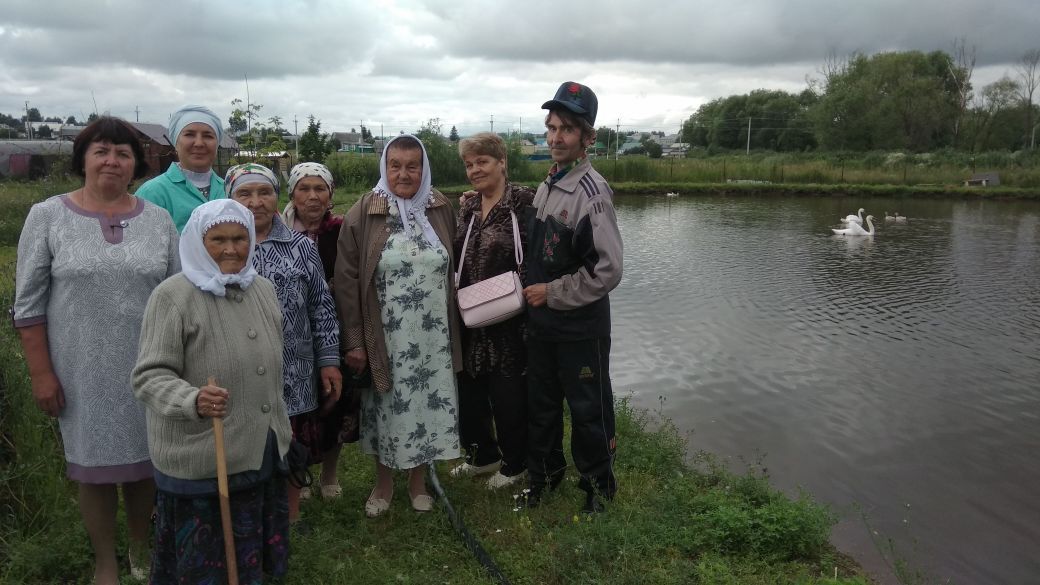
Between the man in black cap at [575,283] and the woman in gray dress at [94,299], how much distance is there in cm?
153

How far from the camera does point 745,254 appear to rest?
14.2 metres

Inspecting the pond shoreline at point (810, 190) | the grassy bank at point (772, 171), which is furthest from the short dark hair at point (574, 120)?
the pond shoreline at point (810, 190)

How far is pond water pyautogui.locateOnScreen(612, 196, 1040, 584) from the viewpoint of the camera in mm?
4418

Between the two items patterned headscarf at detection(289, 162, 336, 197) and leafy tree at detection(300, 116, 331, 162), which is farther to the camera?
leafy tree at detection(300, 116, 331, 162)

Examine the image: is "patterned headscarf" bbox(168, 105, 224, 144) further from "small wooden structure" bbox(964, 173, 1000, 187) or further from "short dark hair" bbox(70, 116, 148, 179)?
"small wooden structure" bbox(964, 173, 1000, 187)

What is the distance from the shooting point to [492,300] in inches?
130

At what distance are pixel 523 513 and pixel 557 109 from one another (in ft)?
6.16

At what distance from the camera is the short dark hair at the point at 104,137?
253 centimetres

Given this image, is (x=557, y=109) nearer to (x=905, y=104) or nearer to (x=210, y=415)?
(x=210, y=415)

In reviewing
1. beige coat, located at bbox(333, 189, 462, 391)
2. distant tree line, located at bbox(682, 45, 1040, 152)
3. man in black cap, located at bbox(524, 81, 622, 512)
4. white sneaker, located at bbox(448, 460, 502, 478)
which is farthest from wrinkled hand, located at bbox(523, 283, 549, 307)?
distant tree line, located at bbox(682, 45, 1040, 152)

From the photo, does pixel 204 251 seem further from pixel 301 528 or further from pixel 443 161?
pixel 443 161

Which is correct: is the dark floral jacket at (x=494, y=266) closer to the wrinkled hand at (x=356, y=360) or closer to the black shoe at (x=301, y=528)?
the wrinkled hand at (x=356, y=360)

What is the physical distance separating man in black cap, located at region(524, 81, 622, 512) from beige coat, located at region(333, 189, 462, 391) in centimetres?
68

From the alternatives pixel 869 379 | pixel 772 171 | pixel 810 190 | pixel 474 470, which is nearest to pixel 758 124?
pixel 772 171
